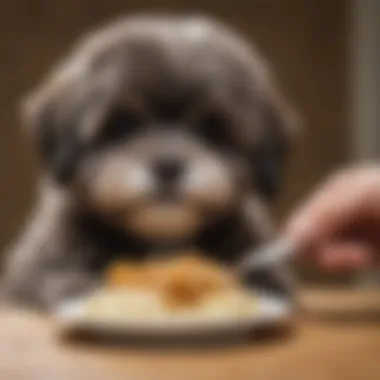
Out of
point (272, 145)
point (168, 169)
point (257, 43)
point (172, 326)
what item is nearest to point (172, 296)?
point (172, 326)

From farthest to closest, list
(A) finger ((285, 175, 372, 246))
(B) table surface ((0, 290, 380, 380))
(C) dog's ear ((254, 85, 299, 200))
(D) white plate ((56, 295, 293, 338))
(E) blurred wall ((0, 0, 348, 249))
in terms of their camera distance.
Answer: (E) blurred wall ((0, 0, 348, 249)), (C) dog's ear ((254, 85, 299, 200)), (A) finger ((285, 175, 372, 246)), (D) white plate ((56, 295, 293, 338)), (B) table surface ((0, 290, 380, 380))

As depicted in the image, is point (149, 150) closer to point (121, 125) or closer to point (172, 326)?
point (121, 125)

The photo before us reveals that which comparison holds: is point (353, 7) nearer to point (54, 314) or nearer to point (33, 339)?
point (54, 314)

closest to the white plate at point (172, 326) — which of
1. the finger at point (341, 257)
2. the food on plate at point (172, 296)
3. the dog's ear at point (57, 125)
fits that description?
the food on plate at point (172, 296)

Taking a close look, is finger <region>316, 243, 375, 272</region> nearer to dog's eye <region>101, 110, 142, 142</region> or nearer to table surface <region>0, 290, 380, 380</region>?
table surface <region>0, 290, 380, 380</region>

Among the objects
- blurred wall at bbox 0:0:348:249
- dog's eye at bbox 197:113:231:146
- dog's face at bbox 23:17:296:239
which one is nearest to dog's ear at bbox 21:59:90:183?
dog's face at bbox 23:17:296:239

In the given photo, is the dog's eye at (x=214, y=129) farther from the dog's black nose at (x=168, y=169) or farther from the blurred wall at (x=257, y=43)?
the blurred wall at (x=257, y=43)

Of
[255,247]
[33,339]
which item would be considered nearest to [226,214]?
[255,247]

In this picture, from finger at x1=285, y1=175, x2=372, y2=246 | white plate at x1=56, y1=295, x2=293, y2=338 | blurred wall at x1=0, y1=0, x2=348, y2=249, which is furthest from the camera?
blurred wall at x1=0, y1=0, x2=348, y2=249
